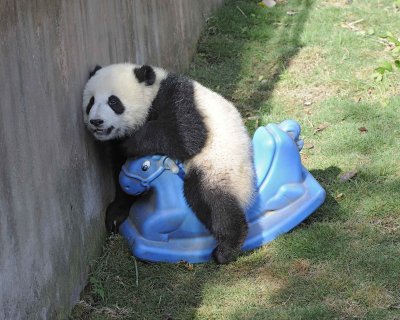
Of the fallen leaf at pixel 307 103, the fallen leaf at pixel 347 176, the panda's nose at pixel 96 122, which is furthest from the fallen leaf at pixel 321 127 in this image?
the panda's nose at pixel 96 122

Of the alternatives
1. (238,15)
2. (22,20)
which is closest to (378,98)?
(238,15)

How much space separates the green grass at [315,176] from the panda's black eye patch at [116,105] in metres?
0.81

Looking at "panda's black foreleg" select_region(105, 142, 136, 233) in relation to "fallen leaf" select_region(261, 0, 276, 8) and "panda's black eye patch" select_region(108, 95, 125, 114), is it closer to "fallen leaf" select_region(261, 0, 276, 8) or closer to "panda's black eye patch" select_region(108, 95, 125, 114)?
"panda's black eye patch" select_region(108, 95, 125, 114)

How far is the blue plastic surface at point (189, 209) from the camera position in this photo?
15.3 ft

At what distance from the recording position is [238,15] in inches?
349

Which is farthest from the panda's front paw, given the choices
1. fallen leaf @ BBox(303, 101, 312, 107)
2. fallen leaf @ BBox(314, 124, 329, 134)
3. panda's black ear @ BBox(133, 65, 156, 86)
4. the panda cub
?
fallen leaf @ BBox(303, 101, 312, 107)

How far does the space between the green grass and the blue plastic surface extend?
93 millimetres

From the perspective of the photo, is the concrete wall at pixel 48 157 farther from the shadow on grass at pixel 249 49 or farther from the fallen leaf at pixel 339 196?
the shadow on grass at pixel 249 49

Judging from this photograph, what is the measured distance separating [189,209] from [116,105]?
2.56 ft

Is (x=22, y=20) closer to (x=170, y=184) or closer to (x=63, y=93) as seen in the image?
(x=63, y=93)

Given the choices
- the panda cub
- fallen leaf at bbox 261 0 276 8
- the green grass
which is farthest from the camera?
fallen leaf at bbox 261 0 276 8

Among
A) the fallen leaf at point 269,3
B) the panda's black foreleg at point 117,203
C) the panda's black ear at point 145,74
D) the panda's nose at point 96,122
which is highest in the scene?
the panda's black ear at point 145,74

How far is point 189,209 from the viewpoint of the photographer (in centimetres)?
468

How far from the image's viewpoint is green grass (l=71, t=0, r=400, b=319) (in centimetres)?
415
